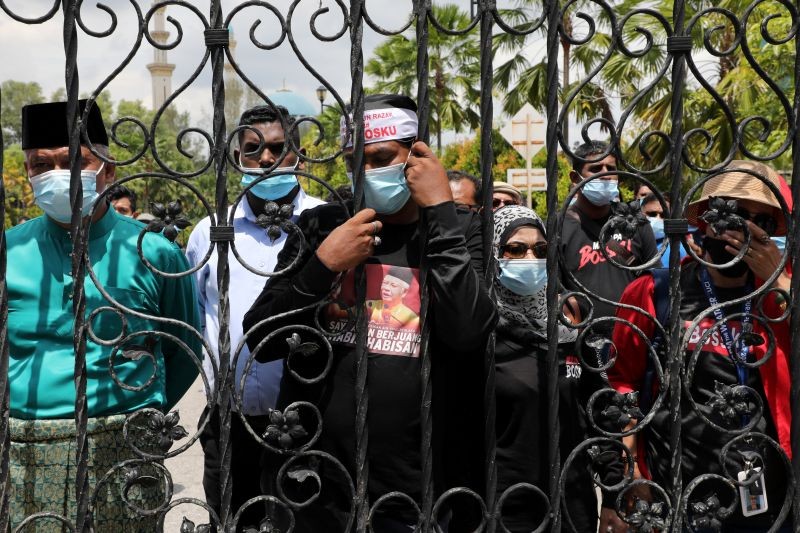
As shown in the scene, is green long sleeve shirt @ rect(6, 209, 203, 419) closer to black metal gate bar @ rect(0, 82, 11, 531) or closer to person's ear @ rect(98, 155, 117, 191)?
person's ear @ rect(98, 155, 117, 191)

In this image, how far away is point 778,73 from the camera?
9.41 m

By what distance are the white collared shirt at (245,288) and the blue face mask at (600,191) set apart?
1642 millimetres

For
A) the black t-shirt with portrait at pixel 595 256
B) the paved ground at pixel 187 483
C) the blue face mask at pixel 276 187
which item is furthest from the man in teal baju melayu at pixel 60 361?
the black t-shirt with portrait at pixel 595 256

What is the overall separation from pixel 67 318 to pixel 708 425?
6.82 feet

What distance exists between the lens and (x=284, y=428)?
237cm


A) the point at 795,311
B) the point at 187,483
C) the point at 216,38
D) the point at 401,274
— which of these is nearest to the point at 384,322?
the point at 401,274

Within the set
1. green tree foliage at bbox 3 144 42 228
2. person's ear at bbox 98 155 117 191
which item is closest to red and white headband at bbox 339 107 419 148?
person's ear at bbox 98 155 117 191

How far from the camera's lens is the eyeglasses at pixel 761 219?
2676 mm

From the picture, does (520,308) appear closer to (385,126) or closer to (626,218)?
(626,218)

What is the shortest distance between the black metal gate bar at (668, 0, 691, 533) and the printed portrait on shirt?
0.72 metres

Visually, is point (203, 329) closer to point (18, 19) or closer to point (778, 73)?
point (18, 19)

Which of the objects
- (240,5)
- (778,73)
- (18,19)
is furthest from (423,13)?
(778,73)

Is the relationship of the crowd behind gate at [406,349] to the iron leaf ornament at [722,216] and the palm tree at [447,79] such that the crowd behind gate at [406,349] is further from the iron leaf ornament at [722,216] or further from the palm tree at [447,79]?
the palm tree at [447,79]

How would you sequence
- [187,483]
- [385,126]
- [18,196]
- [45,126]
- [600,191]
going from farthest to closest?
[18,196] → [187,483] → [600,191] → [45,126] → [385,126]
